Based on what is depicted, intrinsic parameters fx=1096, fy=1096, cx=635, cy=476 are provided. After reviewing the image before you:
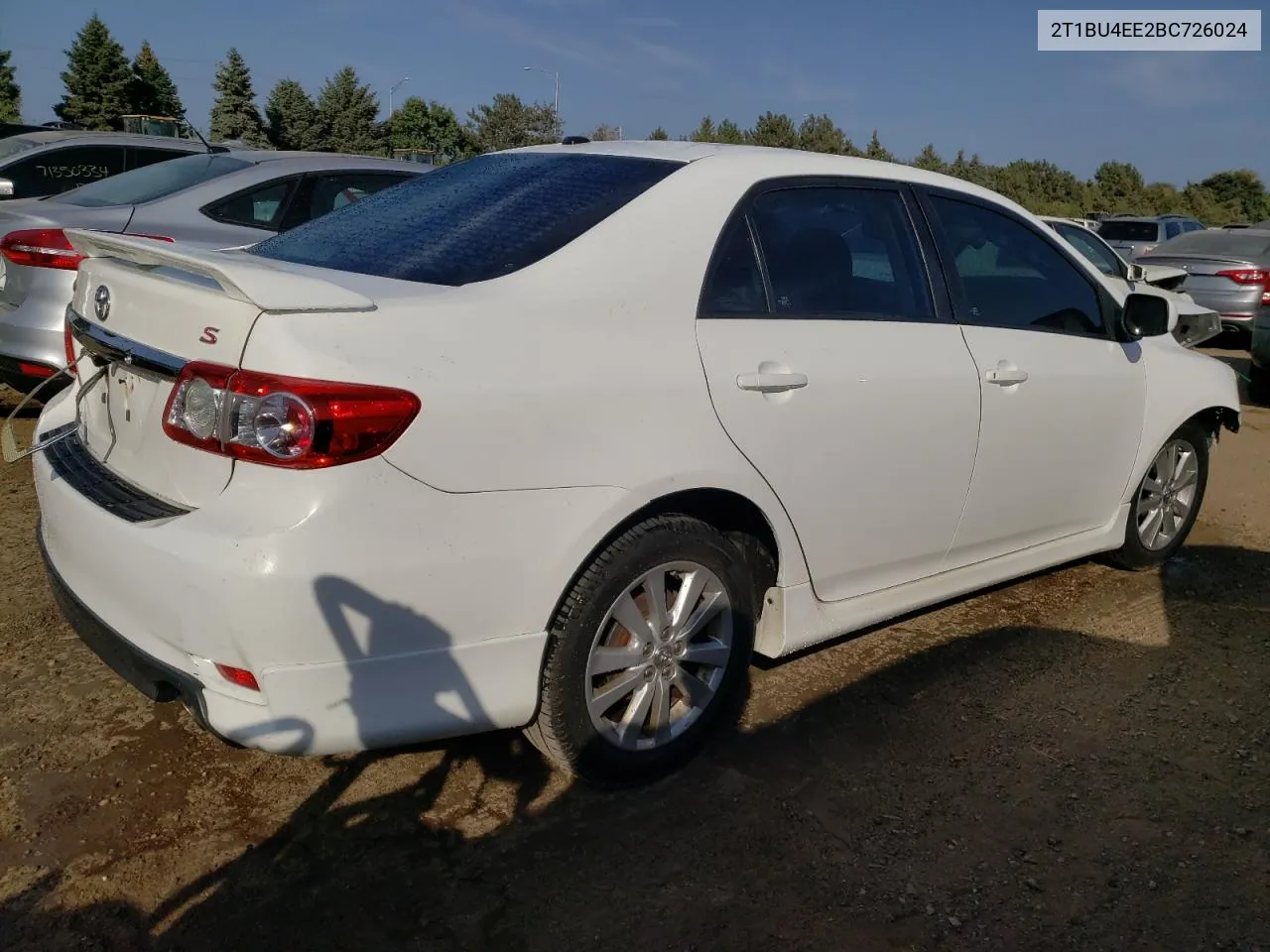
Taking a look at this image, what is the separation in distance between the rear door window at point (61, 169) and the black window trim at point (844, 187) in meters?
7.21

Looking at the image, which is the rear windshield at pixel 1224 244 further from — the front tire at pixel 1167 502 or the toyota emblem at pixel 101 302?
the toyota emblem at pixel 101 302

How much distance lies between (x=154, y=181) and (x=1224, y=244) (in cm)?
1218

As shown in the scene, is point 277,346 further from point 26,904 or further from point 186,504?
point 26,904

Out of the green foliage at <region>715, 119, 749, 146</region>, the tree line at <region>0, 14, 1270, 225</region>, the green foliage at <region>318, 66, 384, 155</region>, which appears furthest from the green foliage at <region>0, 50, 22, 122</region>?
the green foliage at <region>715, 119, 749, 146</region>

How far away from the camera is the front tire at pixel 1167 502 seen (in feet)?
15.3

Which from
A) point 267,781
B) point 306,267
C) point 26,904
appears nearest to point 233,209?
point 306,267

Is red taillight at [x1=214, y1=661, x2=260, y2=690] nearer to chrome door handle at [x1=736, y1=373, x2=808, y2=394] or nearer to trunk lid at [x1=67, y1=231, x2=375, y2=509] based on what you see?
trunk lid at [x1=67, y1=231, x2=375, y2=509]

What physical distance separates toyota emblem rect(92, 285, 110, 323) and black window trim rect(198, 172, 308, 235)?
130 inches

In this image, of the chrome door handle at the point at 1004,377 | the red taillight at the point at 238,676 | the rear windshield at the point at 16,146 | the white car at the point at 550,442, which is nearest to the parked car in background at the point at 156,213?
the white car at the point at 550,442

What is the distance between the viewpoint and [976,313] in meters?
3.65

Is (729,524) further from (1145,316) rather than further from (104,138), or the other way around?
(104,138)

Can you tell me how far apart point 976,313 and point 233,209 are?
4.37m

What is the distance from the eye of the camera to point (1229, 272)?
12.8 m

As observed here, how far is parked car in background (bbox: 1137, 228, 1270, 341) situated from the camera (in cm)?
1262
